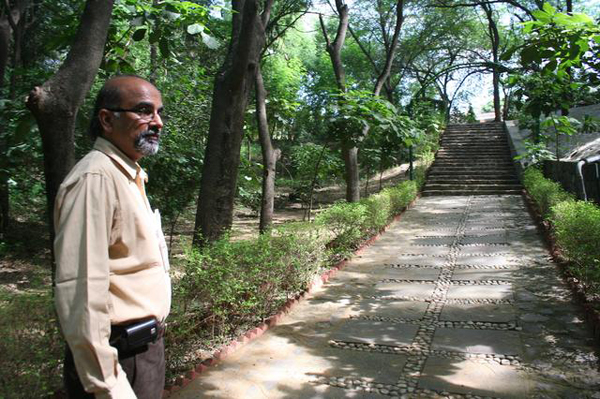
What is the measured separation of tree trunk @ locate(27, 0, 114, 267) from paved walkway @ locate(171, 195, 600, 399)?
1.81 metres

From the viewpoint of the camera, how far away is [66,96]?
283 centimetres

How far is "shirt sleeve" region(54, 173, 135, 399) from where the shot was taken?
53.5 inches

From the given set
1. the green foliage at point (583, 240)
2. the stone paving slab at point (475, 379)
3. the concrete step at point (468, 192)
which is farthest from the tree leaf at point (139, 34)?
the concrete step at point (468, 192)

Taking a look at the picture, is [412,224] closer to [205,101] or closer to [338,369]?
[205,101]

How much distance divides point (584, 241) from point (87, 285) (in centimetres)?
534

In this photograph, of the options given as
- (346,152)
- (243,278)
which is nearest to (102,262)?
(243,278)

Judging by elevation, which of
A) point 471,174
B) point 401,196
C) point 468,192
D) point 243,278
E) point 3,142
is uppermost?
point 3,142

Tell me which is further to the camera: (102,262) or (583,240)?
(583,240)

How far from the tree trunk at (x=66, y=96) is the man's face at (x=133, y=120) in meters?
1.33

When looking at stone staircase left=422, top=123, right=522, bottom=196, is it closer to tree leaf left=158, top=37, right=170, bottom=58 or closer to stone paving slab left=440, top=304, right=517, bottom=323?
stone paving slab left=440, top=304, right=517, bottom=323

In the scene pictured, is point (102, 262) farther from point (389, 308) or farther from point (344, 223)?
→ point (344, 223)

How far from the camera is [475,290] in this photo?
19.2 ft

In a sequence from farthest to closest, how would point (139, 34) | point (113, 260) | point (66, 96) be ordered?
point (139, 34) → point (66, 96) → point (113, 260)

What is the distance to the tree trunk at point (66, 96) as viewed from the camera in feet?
9.09
